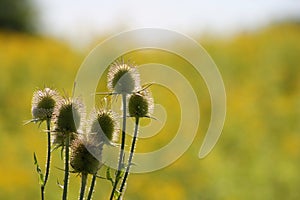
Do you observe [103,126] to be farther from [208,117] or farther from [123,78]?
[208,117]

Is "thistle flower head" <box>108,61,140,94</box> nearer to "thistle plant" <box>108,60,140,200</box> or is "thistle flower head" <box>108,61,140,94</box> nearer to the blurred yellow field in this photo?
"thistle plant" <box>108,60,140,200</box>

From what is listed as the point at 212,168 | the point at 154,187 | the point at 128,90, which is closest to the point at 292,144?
the point at 212,168

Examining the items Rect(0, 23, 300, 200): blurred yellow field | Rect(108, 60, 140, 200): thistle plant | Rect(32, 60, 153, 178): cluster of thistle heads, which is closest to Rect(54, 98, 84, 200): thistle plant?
Rect(32, 60, 153, 178): cluster of thistle heads

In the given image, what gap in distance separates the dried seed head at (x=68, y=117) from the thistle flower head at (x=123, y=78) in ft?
0.44

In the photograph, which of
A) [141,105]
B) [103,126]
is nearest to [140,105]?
[141,105]

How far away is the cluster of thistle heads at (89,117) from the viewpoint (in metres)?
1.86

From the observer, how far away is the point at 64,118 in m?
1.86

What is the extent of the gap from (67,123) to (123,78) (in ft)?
0.72

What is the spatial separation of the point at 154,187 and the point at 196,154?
80 cm

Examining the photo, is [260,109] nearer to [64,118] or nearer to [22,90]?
[22,90]

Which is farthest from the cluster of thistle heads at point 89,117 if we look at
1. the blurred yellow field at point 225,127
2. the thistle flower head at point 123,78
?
the blurred yellow field at point 225,127

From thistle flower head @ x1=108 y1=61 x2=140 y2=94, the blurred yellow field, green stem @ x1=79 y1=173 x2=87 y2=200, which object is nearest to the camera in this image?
green stem @ x1=79 y1=173 x2=87 y2=200

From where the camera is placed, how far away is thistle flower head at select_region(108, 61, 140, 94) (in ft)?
6.45

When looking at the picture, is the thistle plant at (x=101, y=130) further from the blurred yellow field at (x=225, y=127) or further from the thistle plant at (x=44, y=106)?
the blurred yellow field at (x=225, y=127)
